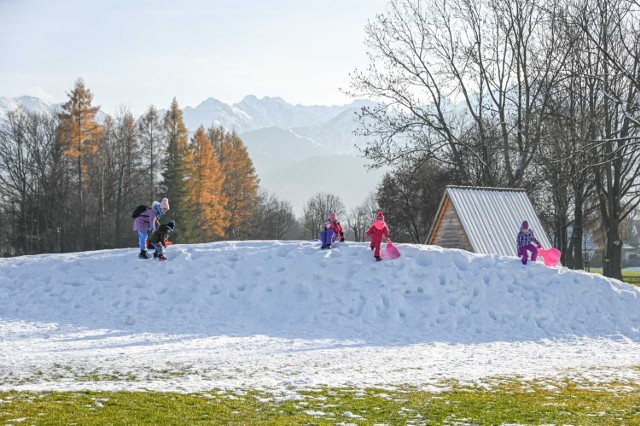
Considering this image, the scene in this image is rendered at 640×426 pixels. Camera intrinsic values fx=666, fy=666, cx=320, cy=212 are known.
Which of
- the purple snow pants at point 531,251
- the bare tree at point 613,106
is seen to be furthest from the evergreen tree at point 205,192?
the purple snow pants at point 531,251

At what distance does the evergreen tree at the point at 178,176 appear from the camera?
56.6 m

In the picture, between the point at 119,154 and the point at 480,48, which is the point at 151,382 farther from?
the point at 119,154

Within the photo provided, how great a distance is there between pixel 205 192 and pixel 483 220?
3796 centimetres

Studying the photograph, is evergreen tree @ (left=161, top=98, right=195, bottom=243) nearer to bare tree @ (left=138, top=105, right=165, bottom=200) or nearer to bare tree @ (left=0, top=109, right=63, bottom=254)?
bare tree @ (left=138, top=105, right=165, bottom=200)

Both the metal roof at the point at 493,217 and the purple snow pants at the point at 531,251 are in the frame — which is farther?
the metal roof at the point at 493,217

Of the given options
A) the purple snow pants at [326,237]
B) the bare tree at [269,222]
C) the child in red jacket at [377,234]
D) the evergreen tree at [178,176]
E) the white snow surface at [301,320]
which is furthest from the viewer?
the bare tree at [269,222]

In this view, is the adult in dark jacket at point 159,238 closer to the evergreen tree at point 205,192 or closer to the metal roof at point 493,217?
the metal roof at point 493,217

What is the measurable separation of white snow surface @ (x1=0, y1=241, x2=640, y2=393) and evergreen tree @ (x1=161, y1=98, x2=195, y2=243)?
3473 cm

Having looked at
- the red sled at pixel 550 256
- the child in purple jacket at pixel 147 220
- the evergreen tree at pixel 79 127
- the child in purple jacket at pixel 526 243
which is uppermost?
the evergreen tree at pixel 79 127

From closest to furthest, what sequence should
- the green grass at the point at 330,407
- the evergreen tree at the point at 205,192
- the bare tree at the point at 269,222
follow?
the green grass at the point at 330,407, the evergreen tree at the point at 205,192, the bare tree at the point at 269,222

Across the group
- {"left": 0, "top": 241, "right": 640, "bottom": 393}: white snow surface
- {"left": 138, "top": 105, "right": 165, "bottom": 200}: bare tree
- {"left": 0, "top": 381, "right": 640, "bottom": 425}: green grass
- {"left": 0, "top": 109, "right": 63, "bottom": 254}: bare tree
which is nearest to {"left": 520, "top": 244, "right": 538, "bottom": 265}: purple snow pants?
{"left": 0, "top": 241, "right": 640, "bottom": 393}: white snow surface

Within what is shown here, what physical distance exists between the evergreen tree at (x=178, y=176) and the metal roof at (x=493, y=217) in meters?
36.0

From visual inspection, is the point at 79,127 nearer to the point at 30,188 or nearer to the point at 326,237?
the point at 30,188

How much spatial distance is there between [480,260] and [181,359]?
10.6 metres
